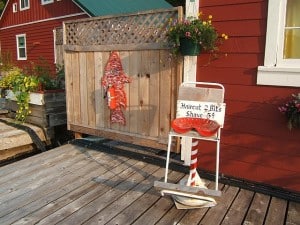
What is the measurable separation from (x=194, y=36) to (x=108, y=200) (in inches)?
76.7

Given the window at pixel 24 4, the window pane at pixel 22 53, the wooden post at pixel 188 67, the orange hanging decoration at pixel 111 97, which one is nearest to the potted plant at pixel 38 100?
the orange hanging decoration at pixel 111 97

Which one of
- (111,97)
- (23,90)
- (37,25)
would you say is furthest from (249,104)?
(37,25)

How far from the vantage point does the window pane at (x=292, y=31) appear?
3.11 metres

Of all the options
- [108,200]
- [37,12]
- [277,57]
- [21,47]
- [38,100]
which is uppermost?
[37,12]

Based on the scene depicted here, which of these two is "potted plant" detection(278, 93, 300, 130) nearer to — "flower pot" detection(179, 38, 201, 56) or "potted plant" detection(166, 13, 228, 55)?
"potted plant" detection(166, 13, 228, 55)

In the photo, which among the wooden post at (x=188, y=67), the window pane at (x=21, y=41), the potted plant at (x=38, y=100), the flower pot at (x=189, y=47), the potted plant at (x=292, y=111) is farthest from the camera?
the window pane at (x=21, y=41)

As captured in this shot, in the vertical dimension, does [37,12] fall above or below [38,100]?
above

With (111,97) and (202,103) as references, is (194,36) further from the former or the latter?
(111,97)

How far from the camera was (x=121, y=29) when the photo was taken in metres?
4.34

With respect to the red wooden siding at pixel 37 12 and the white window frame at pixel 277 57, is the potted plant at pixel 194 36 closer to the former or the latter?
the white window frame at pixel 277 57

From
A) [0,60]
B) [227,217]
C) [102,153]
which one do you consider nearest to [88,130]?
[102,153]

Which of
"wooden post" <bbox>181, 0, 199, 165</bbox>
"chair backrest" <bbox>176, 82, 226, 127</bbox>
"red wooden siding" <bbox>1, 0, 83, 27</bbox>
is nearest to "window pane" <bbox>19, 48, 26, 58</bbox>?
"red wooden siding" <bbox>1, 0, 83, 27</bbox>

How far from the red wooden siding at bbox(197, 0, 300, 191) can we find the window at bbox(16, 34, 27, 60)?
14093 millimetres

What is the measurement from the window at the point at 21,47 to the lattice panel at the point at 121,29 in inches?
471
